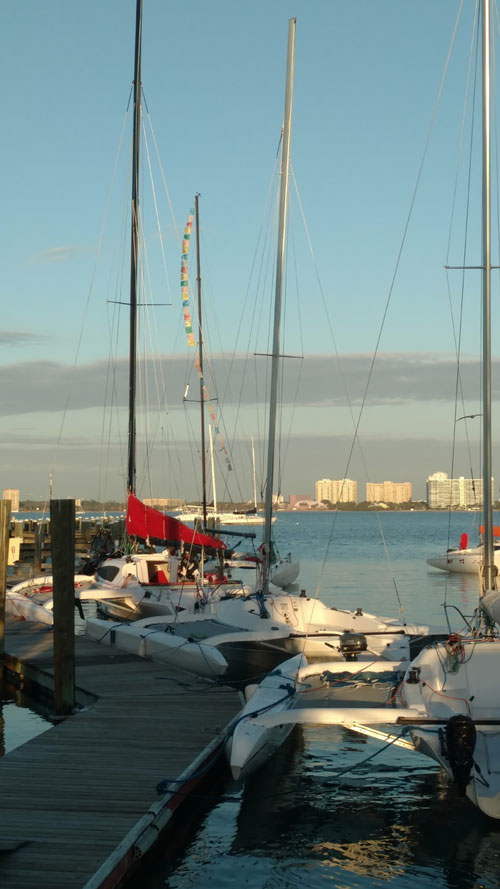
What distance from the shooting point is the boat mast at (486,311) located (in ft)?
48.4

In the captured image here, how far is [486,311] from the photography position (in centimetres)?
1605

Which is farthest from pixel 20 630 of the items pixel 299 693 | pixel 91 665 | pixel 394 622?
pixel 299 693

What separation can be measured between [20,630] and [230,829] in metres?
12.2

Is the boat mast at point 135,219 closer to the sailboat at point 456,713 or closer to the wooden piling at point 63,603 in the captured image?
the wooden piling at point 63,603

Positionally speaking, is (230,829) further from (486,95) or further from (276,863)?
(486,95)

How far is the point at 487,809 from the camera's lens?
9.09m

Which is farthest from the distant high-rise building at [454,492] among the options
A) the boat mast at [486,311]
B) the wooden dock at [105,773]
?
the wooden dock at [105,773]

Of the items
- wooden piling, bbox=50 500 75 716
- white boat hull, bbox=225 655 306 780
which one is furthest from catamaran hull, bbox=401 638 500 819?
wooden piling, bbox=50 500 75 716

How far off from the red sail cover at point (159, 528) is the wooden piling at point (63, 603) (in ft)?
26.3

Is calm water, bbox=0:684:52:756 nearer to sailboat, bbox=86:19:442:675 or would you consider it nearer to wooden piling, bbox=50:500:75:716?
wooden piling, bbox=50:500:75:716

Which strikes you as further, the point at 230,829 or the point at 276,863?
the point at 230,829

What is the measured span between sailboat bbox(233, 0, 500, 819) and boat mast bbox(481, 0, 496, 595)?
2.30 ft

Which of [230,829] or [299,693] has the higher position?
[299,693]

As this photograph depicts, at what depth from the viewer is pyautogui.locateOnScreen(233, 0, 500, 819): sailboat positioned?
9141 millimetres
